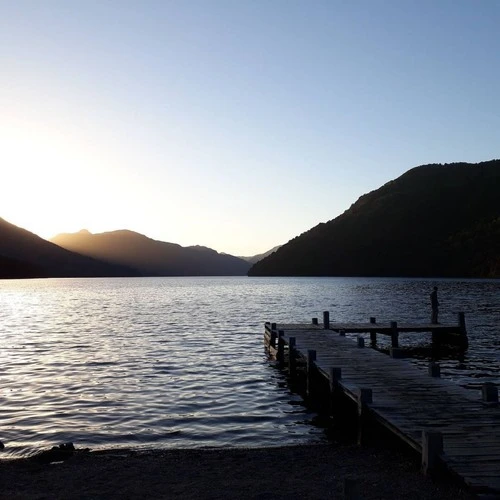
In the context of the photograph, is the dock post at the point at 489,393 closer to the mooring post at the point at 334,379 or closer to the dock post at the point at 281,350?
the mooring post at the point at 334,379

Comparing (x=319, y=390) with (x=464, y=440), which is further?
(x=319, y=390)

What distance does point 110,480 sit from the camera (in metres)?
10.8

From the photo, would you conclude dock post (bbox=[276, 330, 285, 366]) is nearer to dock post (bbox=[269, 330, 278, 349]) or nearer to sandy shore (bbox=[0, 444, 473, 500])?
dock post (bbox=[269, 330, 278, 349])

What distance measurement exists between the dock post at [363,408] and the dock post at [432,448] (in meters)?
3.22

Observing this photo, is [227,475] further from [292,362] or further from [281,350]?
[281,350]

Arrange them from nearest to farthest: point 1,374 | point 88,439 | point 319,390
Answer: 1. point 88,439
2. point 319,390
3. point 1,374

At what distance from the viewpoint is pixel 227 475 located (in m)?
11.0

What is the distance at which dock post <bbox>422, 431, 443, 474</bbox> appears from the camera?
9.43 meters

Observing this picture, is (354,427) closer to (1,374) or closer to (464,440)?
(464,440)

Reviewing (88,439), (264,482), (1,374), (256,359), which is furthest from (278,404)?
(1,374)

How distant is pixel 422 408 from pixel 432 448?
3341mm

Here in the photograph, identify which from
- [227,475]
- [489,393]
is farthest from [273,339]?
[227,475]

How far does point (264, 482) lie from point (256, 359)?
58.4 feet

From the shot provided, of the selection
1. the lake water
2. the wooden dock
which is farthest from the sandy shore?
the lake water
